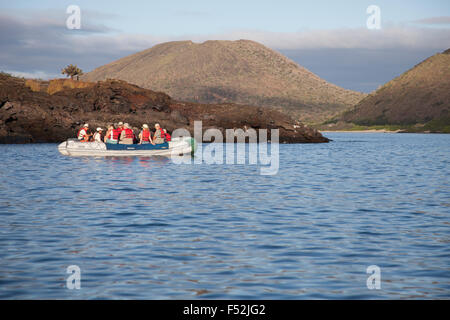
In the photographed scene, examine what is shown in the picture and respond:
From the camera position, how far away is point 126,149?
45125 mm

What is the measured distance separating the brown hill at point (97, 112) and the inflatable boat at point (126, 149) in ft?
74.0

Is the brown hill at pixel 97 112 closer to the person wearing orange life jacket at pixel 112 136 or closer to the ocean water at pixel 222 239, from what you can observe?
the person wearing orange life jacket at pixel 112 136

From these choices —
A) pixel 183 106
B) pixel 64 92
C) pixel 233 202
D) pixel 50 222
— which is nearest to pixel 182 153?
pixel 233 202

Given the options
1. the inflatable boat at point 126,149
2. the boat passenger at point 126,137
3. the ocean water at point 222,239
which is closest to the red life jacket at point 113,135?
the inflatable boat at point 126,149

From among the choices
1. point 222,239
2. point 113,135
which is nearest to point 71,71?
point 113,135

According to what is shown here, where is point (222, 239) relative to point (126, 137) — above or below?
below

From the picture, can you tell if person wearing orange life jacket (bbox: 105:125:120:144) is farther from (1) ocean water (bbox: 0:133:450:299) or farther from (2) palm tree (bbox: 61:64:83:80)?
(2) palm tree (bbox: 61:64:83:80)

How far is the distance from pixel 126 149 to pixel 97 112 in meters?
32.1

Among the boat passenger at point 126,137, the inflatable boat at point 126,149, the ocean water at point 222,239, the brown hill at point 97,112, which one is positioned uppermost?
the brown hill at point 97,112

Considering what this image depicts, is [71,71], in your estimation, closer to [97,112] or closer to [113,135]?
[97,112]

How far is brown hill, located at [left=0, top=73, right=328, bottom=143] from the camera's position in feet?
226

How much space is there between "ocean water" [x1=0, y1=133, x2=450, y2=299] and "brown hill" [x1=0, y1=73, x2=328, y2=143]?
1625 inches

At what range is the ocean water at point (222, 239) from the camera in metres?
10.8

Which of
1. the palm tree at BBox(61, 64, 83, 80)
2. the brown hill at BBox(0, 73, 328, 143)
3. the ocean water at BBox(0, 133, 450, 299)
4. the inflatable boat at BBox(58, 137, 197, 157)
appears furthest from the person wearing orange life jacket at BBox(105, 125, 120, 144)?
the palm tree at BBox(61, 64, 83, 80)
